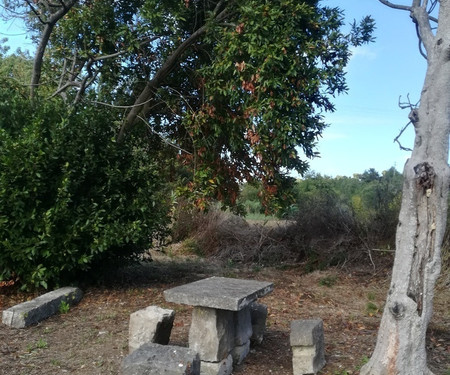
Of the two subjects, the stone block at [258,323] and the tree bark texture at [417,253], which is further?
the stone block at [258,323]

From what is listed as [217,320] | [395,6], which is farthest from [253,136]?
[217,320]

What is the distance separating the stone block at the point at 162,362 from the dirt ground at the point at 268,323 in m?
0.97

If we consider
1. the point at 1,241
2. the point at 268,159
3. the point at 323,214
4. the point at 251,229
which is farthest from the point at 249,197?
the point at 1,241

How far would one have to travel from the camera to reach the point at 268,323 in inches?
277

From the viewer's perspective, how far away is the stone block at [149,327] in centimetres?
545

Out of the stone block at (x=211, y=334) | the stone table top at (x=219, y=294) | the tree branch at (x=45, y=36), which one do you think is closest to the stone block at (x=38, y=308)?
the stone table top at (x=219, y=294)

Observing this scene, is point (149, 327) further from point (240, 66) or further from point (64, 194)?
point (240, 66)

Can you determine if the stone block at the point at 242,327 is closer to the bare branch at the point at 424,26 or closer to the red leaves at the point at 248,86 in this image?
the bare branch at the point at 424,26

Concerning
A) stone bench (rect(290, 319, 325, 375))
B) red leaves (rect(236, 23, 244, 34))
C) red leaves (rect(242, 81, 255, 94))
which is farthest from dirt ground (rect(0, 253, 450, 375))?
red leaves (rect(236, 23, 244, 34))

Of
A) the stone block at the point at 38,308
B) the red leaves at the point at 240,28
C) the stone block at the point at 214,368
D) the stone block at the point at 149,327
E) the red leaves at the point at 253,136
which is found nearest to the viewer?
the stone block at the point at 214,368

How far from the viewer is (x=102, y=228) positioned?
8.16m

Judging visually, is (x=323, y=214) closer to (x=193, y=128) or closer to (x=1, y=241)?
(x=193, y=128)

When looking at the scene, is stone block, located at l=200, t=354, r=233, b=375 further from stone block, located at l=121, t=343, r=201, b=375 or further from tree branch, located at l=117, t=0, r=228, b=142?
tree branch, located at l=117, t=0, r=228, b=142

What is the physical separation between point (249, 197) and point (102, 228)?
1211 cm
